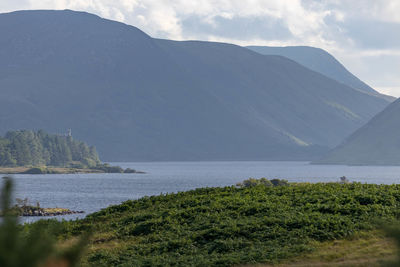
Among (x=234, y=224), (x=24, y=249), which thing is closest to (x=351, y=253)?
(x=234, y=224)

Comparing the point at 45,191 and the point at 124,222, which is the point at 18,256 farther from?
the point at 45,191

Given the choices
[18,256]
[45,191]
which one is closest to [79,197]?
[45,191]

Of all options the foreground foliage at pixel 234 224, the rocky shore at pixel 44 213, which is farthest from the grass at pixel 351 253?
the rocky shore at pixel 44 213

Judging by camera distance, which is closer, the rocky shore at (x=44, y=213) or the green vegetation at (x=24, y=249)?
the green vegetation at (x=24, y=249)

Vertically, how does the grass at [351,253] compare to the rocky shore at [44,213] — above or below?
above

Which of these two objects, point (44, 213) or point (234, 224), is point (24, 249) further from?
point (44, 213)

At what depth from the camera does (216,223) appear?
33844mm

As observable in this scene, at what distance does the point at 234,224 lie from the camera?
3238cm

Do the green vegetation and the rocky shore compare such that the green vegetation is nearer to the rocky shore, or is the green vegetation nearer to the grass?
the grass

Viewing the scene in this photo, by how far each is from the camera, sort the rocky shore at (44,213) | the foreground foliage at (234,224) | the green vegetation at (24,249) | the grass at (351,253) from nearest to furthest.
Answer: the green vegetation at (24,249) → the grass at (351,253) → the foreground foliage at (234,224) → the rocky shore at (44,213)

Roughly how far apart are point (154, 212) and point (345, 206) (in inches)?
467

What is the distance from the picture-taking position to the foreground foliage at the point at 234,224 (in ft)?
96.1

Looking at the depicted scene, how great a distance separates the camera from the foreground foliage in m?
29.3

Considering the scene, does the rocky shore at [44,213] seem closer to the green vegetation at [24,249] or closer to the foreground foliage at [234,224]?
the foreground foliage at [234,224]
